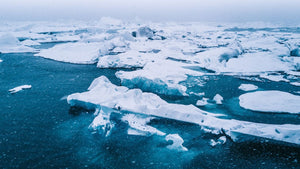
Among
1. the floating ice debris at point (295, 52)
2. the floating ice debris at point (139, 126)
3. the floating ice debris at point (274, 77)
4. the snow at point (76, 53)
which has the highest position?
the floating ice debris at point (295, 52)

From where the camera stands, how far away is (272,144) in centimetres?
370

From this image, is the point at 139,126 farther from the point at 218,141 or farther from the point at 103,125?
the point at 218,141

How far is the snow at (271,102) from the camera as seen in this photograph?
492 centimetres

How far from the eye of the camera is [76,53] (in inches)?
458

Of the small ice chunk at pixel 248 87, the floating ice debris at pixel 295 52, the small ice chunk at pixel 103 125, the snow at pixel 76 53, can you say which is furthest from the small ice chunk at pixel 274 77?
the snow at pixel 76 53

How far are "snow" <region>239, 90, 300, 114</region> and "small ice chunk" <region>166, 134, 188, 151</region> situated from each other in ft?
7.53

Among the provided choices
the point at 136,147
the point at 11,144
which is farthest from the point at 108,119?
Result: the point at 11,144

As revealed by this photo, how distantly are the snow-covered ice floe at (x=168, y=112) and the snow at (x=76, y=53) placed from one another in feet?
17.7

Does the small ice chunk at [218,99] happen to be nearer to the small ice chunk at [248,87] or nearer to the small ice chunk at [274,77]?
the small ice chunk at [248,87]

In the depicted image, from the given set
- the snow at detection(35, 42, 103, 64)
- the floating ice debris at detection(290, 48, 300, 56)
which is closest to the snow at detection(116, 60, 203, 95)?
the snow at detection(35, 42, 103, 64)

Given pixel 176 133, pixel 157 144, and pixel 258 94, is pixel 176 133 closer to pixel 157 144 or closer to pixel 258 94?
pixel 157 144

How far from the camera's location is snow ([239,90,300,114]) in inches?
194

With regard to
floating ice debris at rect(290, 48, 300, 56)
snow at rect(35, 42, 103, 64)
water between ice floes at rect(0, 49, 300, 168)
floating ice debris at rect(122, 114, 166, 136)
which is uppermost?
floating ice debris at rect(290, 48, 300, 56)

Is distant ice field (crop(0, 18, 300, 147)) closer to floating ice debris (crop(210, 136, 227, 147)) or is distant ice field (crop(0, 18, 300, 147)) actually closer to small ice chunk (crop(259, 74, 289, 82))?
small ice chunk (crop(259, 74, 289, 82))
